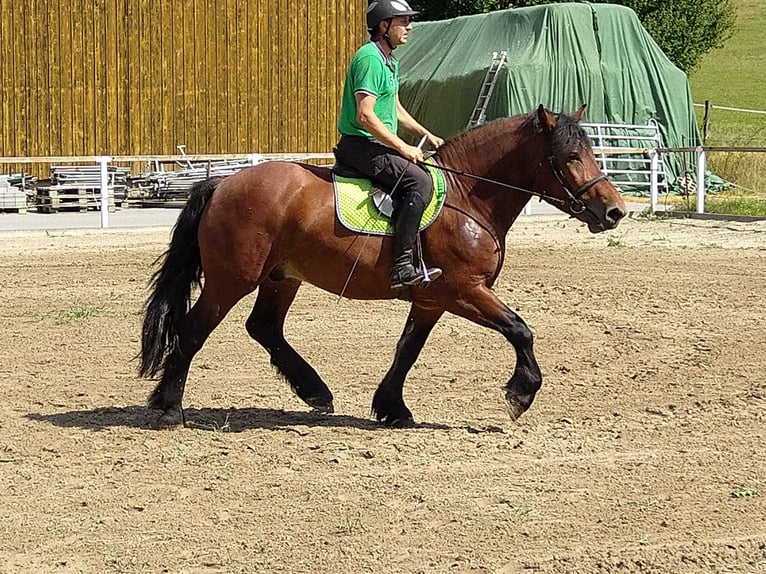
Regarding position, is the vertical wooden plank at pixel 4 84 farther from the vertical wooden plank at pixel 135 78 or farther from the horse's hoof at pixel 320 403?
the horse's hoof at pixel 320 403

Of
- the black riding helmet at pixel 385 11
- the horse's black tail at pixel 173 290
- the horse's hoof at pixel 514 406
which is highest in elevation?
the black riding helmet at pixel 385 11

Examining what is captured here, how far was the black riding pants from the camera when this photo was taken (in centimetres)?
780

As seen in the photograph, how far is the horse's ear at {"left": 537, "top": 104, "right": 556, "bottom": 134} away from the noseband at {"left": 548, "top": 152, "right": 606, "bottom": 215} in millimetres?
160

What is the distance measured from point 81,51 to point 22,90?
5.76 ft

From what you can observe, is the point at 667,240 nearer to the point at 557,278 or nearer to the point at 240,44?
the point at 557,278

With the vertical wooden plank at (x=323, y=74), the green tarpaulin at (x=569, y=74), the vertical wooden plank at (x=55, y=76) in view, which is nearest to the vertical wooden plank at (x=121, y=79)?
the vertical wooden plank at (x=55, y=76)

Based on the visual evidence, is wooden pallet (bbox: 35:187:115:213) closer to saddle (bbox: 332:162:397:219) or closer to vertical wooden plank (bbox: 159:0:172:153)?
vertical wooden plank (bbox: 159:0:172:153)

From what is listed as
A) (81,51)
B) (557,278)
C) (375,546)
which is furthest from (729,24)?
(375,546)

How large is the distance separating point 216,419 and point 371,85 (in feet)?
8.26

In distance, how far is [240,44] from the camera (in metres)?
31.9

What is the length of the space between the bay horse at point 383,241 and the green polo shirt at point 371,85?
43 centimetres

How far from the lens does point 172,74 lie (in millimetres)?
31375

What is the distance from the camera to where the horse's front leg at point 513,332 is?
25.6 ft

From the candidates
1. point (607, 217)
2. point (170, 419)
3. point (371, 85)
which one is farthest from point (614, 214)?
point (170, 419)
